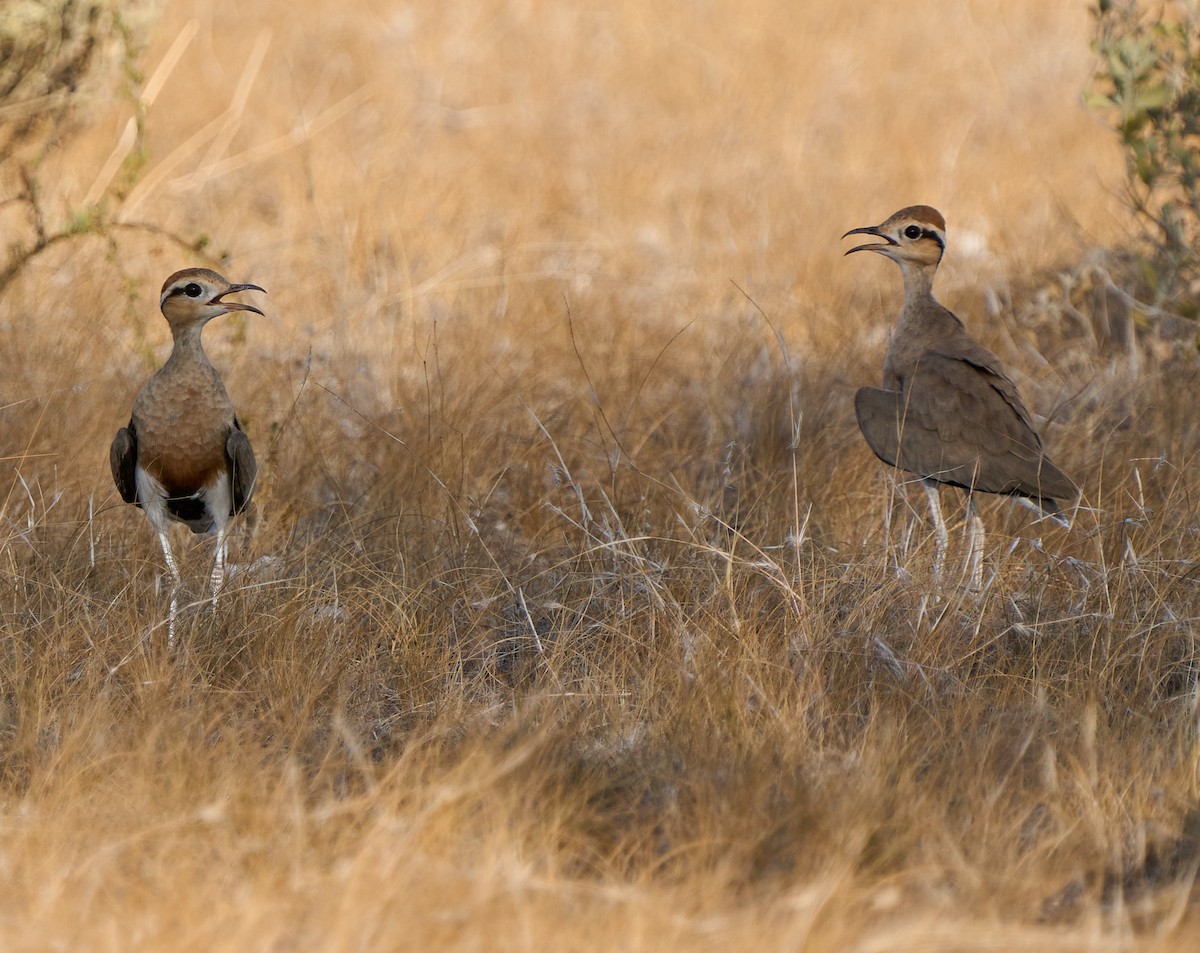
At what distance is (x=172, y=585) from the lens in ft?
14.1

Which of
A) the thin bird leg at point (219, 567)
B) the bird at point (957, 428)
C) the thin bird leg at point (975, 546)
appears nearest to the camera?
the thin bird leg at point (219, 567)

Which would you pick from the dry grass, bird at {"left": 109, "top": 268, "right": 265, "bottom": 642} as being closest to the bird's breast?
bird at {"left": 109, "top": 268, "right": 265, "bottom": 642}

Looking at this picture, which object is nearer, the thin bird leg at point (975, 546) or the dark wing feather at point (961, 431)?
the thin bird leg at point (975, 546)

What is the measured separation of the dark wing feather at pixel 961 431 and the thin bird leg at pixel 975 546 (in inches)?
3.5

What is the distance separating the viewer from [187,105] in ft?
31.9

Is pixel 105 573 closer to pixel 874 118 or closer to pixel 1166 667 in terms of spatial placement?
pixel 1166 667

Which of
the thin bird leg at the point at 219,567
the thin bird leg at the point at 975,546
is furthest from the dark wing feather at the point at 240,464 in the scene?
the thin bird leg at the point at 975,546

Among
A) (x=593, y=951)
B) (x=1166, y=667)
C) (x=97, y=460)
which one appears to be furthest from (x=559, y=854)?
(x=97, y=460)

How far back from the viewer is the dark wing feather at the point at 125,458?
4426 mm

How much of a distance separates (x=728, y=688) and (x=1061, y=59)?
919 cm

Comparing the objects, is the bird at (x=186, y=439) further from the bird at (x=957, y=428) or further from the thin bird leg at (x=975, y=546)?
the thin bird leg at (x=975, y=546)

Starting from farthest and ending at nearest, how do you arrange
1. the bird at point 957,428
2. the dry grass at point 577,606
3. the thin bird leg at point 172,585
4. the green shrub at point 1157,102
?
1. the green shrub at point 1157,102
2. the bird at point 957,428
3. the thin bird leg at point 172,585
4. the dry grass at point 577,606

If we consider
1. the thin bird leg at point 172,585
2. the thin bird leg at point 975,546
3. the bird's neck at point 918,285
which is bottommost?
the thin bird leg at point 975,546

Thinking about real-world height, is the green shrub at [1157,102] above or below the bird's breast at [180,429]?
above
